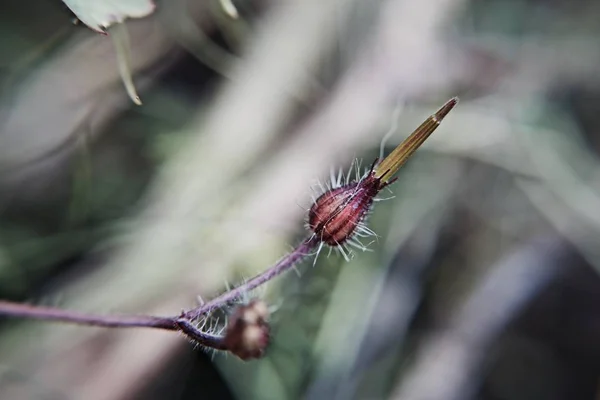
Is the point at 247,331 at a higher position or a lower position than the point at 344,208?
lower

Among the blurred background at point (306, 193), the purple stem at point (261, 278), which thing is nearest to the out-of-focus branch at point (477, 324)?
the blurred background at point (306, 193)

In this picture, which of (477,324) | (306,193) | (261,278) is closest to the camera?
(261,278)

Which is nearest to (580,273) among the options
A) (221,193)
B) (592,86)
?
(592,86)

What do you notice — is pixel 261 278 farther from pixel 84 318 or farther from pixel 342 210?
pixel 84 318

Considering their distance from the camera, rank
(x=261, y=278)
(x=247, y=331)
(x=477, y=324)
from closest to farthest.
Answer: (x=247, y=331) < (x=261, y=278) < (x=477, y=324)

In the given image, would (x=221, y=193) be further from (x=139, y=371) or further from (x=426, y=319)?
(x=426, y=319)

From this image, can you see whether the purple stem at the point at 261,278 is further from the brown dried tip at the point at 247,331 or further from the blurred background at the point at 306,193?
the blurred background at the point at 306,193

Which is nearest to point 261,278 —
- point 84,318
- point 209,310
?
point 209,310
